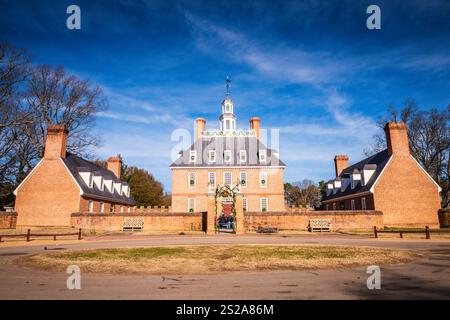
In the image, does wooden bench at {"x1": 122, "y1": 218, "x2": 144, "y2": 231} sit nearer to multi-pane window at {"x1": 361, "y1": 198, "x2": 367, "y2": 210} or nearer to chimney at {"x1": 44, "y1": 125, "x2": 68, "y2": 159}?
chimney at {"x1": 44, "y1": 125, "x2": 68, "y2": 159}

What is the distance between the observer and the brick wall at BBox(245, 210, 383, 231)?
2677 cm

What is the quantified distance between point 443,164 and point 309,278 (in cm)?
4039

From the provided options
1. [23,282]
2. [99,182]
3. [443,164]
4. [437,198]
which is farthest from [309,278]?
[443,164]

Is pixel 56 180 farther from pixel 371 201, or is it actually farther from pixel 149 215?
pixel 371 201

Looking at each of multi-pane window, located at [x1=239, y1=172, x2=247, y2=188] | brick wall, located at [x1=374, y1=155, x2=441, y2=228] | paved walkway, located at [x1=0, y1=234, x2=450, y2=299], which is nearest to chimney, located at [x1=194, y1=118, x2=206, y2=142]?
multi-pane window, located at [x1=239, y1=172, x2=247, y2=188]

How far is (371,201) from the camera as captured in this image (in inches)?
1219

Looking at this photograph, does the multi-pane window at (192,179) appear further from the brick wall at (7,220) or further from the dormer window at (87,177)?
the brick wall at (7,220)

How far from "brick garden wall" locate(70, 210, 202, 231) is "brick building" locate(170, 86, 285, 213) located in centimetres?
1045

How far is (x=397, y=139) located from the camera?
31609mm

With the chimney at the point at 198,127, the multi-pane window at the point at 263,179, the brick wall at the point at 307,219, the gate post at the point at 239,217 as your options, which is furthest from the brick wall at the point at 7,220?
the multi-pane window at the point at 263,179

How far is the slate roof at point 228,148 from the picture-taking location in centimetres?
4047

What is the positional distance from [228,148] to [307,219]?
61.8 ft

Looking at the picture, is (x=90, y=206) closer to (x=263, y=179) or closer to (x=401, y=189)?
(x=263, y=179)

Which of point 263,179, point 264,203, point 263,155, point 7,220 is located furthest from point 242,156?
point 7,220
